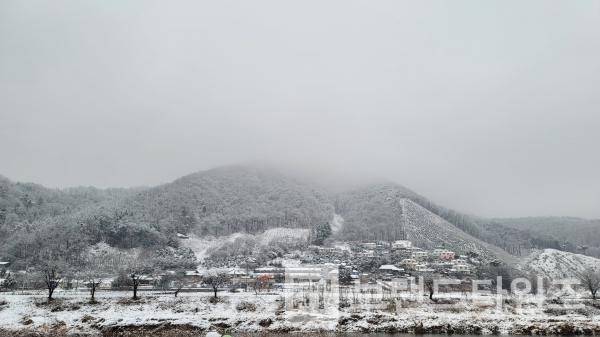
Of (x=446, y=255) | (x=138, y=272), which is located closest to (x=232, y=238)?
(x=138, y=272)

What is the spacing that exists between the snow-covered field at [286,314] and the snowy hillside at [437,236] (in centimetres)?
4580

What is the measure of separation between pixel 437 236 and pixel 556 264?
102ft

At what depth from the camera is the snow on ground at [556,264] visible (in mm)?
69688

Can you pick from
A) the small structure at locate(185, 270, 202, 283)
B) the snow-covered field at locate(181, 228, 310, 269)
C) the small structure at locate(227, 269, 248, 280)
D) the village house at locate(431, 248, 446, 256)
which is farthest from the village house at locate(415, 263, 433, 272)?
the snow-covered field at locate(181, 228, 310, 269)

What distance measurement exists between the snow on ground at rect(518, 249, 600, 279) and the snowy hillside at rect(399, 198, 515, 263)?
6054 millimetres

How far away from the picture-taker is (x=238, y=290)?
49312 mm

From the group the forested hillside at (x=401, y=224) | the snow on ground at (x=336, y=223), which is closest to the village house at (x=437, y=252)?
the forested hillside at (x=401, y=224)

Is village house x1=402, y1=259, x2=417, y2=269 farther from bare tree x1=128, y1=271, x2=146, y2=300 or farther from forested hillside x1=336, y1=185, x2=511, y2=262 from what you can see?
bare tree x1=128, y1=271, x2=146, y2=300

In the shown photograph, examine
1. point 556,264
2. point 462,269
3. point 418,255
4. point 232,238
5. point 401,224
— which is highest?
point 401,224

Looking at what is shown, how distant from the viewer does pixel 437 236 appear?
102 metres

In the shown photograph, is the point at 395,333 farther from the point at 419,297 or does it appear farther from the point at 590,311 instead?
the point at 590,311

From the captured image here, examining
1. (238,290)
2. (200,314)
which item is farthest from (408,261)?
(200,314)

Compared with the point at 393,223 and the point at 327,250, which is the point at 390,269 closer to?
the point at 327,250

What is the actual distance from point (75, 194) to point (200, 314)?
115245 millimetres
